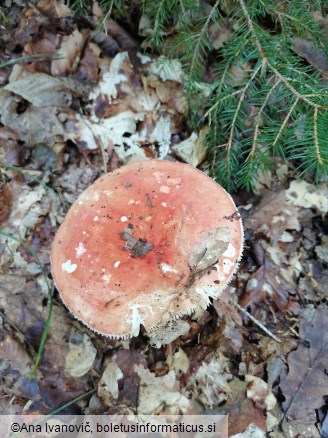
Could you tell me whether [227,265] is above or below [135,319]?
above

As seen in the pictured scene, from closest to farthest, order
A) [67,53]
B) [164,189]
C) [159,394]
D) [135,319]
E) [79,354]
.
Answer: [135,319], [164,189], [159,394], [79,354], [67,53]

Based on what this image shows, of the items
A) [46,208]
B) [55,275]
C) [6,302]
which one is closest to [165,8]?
[46,208]

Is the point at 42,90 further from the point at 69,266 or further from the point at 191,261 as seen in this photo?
the point at 191,261

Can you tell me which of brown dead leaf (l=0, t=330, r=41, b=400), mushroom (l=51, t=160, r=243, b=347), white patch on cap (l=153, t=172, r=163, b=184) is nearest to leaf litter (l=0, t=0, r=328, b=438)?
brown dead leaf (l=0, t=330, r=41, b=400)

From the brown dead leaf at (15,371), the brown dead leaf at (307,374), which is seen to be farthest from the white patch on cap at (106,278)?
the brown dead leaf at (307,374)

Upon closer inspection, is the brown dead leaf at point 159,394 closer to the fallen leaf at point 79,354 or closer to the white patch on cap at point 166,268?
the fallen leaf at point 79,354

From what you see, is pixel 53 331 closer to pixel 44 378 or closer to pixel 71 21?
pixel 44 378

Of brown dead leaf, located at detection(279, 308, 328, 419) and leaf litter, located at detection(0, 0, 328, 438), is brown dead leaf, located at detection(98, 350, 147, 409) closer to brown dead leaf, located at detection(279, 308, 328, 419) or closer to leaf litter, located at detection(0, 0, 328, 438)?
leaf litter, located at detection(0, 0, 328, 438)

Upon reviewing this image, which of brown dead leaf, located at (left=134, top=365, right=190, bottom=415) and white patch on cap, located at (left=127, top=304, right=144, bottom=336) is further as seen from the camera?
brown dead leaf, located at (left=134, top=365, right=190, bottom=415)

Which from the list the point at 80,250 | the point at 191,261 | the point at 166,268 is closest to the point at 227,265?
the point at 191,261

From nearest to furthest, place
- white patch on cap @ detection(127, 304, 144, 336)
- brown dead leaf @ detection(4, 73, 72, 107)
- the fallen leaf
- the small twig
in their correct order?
white patch on cap @ detection(127, 304, 144, 336), the fallen leaf, the small twig, brown dead leaf @ detection(4, 73, 72, 107)
